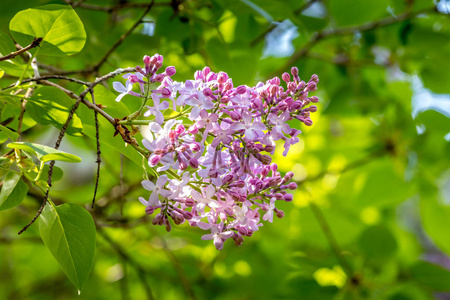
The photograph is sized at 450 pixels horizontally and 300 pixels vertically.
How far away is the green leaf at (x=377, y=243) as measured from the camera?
5.46 ft

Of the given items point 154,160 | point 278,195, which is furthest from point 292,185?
point 154,160

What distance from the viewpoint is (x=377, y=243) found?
5.49ft

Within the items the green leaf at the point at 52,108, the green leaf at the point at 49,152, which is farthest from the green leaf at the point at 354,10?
the green leaf at the point at 49,152

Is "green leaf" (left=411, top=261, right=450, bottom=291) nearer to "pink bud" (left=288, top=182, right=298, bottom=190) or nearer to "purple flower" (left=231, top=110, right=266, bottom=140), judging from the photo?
"pink bud" (left=288, top=182, right=298, bottom=190)

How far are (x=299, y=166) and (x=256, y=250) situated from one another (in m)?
0.52

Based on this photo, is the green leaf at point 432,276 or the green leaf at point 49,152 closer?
the green leaf at point 49,152

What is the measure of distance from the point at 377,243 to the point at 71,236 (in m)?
1.26

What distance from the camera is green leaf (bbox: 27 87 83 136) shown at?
753 mm

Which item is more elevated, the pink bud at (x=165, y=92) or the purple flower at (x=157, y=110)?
the pink bud at (x=165, y=92)

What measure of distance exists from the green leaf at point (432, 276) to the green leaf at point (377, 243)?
6.9 inches

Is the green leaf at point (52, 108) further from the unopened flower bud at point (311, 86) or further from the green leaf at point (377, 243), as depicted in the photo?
the green leaf at point (377, 243)

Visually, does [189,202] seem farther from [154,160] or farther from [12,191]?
[12,191]

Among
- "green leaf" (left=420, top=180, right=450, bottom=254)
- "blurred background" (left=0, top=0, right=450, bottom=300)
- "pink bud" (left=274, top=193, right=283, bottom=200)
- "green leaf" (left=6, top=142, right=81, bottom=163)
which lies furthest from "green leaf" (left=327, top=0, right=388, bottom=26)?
"green leaf" (left=6, top=142, right=81, bottom=163)

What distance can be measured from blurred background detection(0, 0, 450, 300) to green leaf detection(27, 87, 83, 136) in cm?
51
